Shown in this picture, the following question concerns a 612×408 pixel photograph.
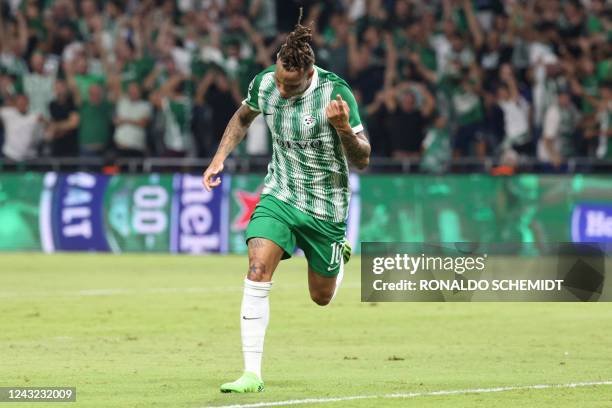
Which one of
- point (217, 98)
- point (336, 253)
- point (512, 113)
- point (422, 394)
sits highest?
point (217, 98)

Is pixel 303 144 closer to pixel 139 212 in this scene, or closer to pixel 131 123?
pixel 139 212

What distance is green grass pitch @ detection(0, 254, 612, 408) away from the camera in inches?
379

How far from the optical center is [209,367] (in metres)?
11.1

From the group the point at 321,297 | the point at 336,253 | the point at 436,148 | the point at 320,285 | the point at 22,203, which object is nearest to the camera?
the point at 336,253

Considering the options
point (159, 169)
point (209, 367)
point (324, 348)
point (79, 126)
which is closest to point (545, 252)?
point (159, 169)

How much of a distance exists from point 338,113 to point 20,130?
56.2ft

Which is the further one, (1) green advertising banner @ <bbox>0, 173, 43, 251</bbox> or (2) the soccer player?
(1) green advertising banner @ <bbox>0, 173, 43, 251</bbox>

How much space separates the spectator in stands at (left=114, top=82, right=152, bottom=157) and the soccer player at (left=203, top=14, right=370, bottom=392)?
1496 centimetres


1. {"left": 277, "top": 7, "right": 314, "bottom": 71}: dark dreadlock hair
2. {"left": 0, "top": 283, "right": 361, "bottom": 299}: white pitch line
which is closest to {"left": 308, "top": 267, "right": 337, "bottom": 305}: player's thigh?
{"left": 277, "top": 7, "right": 314, "bottom": 71}: dark dreadlock hair

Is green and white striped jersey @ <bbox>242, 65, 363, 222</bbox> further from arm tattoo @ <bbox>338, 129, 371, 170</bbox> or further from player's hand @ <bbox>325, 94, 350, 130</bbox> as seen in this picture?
player's hand @ <bbox>325, 94, 350, 130</bbox>

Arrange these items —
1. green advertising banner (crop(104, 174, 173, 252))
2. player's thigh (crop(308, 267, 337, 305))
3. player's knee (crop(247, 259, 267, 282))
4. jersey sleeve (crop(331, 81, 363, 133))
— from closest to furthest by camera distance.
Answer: player's knee (crop(247, 259, 267, 282)), jersey sleeve (crop(331, 81, 363, 133)), player's thigh (crop(308, 267, 337, 305)), green advertising banner (crop(104, 174, 173, 252))

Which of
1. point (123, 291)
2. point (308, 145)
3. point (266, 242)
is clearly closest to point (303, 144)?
point (308, 145)

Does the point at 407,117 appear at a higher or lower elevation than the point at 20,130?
higher

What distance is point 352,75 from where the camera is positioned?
2464 centimetres
